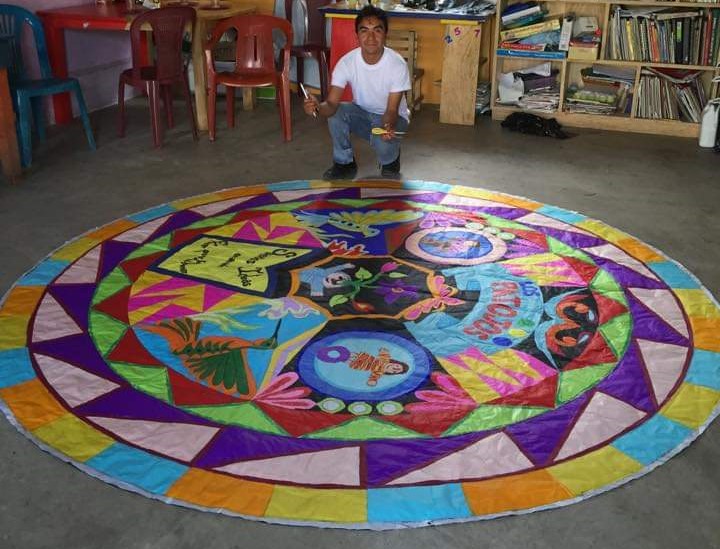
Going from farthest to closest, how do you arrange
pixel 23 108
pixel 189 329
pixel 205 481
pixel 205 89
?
pixel 205 89 → pixel 23 108 → pixel 189 329 → pixel 205 481

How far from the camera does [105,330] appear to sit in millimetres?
3078

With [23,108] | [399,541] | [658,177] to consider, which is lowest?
[399,541]

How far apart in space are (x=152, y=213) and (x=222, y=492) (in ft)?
7.74

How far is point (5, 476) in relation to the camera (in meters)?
2.30

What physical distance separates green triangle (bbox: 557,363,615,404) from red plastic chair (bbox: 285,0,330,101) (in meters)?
4.29

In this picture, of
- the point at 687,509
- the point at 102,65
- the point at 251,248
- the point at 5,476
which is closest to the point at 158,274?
the point at 251,248

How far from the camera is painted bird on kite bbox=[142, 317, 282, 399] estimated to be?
2748 millimetres

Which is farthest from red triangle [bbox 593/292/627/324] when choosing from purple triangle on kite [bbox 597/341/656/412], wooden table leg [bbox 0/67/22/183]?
wooden table leg [bbox 0/67/22/183]

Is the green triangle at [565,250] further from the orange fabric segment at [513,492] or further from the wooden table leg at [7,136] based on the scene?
the wooden table leg at [7,136]

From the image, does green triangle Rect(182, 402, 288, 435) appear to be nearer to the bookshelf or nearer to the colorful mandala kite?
the colorful mandala kite

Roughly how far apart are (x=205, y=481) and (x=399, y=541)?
588 mm

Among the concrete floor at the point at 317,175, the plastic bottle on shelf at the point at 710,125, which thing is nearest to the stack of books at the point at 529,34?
the concrete floor at the point at 317,175

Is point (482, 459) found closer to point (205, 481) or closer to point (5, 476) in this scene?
point (205, 481)

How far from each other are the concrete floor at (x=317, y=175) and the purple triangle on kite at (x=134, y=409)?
0.24m
